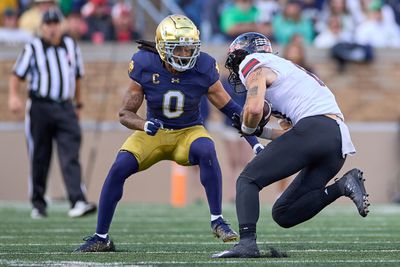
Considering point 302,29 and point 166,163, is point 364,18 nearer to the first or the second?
point 302,29

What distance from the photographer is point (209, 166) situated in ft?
22.5

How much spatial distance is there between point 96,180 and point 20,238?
Answer: 20.9ft

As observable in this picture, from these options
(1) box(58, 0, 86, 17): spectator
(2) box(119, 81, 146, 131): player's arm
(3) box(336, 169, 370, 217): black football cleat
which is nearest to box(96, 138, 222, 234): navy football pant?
(2) box(119, 81, 146, 131): player's arm

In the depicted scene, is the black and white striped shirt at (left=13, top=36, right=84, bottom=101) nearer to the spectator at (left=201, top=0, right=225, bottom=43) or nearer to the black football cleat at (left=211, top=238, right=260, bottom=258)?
the spectator at (left=201, top=0, right=225, bottom=43)

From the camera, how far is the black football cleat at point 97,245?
6500 millimetres

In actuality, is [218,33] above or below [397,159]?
above

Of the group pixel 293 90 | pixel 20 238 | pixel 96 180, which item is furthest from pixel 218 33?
pixel 293 90

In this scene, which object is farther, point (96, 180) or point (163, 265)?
point (96, 180)

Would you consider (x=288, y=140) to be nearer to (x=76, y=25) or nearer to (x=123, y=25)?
(x=123, y=25)

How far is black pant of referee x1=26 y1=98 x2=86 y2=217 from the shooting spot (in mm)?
9961

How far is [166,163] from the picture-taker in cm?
1387

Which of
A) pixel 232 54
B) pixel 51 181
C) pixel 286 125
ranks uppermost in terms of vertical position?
pixel 232 54

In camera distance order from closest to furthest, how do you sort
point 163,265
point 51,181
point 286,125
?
point 163,265 → point 286,125 → point 51,181

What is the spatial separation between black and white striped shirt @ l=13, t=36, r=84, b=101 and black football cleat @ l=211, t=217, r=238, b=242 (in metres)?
3.64
